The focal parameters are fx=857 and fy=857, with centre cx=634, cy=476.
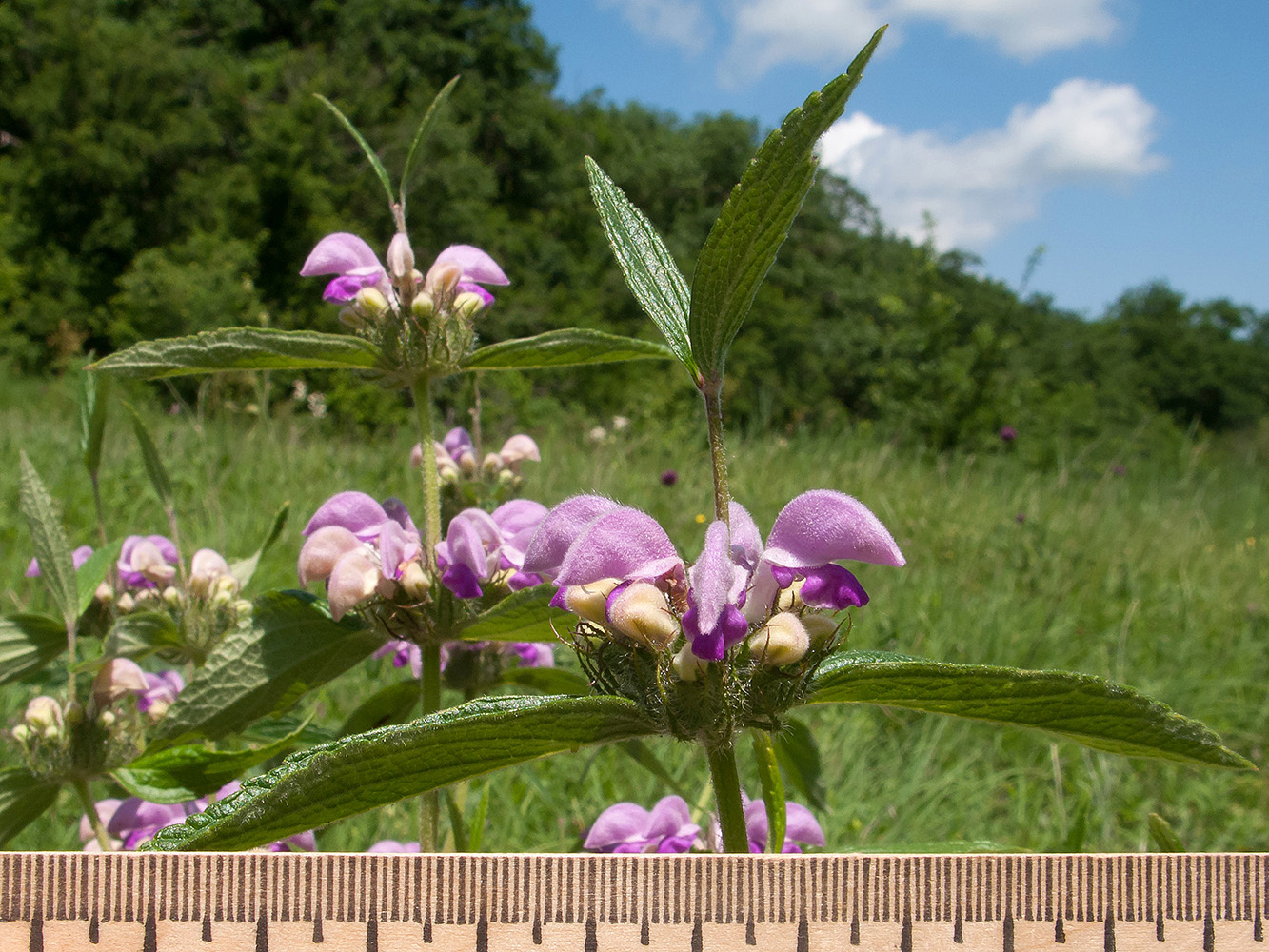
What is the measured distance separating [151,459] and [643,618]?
822 mm

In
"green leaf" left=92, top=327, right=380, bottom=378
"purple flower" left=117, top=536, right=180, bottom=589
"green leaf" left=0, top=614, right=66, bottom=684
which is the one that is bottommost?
"green leaf" left=0, top=614, right=66, bottom=684

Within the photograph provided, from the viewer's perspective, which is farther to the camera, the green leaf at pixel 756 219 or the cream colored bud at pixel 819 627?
the cream colored bud at pixel 819 627

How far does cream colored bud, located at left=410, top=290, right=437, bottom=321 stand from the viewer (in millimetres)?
976

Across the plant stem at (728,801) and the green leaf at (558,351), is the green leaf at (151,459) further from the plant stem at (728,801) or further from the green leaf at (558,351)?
the plant stem at (728,801)

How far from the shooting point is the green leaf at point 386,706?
42.3 inches

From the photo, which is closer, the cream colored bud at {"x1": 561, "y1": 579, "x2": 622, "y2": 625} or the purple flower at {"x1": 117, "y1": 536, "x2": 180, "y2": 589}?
the cream colored bud at {"x1": 561, "y1": 579, "x2": 622, "y2": 625}

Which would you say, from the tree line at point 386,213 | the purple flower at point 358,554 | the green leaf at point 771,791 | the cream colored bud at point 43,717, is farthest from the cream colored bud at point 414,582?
the tree line at point 386,213

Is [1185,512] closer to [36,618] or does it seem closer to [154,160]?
[36,618]

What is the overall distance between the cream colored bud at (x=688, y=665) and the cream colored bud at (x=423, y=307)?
58cm

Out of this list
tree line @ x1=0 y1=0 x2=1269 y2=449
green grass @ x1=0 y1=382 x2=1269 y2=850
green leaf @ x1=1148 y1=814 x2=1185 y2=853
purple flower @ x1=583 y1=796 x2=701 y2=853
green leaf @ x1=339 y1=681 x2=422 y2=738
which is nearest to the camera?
green leaf @ x1=1148 y1=814 x2=1185 y2=853

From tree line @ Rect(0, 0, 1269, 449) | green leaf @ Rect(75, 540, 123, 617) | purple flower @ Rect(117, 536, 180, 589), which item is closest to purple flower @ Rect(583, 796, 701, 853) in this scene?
green leaf @ Rect(75, 540, 123, 617)

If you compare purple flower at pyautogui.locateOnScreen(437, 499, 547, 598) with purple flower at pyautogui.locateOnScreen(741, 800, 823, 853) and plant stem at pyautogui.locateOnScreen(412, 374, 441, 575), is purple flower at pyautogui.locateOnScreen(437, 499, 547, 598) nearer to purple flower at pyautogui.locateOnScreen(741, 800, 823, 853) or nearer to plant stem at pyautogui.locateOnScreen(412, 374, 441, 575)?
plant stem at pyautogui.locateOnScreen(412, 374, 441, 575)

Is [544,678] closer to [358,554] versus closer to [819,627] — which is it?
[358,554]

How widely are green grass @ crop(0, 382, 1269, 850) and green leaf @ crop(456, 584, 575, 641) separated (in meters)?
0.38
